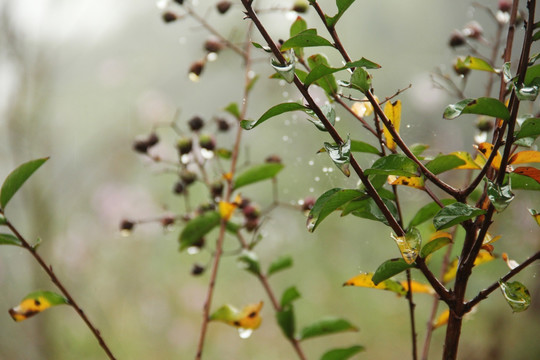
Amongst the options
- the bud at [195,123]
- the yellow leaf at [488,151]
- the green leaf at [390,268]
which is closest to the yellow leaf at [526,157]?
the yellow leaf at [488,151]

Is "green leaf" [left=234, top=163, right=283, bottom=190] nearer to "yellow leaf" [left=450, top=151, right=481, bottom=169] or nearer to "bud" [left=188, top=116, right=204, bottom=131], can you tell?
"bud" [left=188, top=116, right=204, bottom=131]

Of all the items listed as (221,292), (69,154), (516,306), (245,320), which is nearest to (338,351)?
(245,320)

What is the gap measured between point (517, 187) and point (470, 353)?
3.18ft

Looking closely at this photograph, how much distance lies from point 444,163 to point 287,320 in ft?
0.91

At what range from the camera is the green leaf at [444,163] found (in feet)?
1.18

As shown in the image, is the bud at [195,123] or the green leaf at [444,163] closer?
the green leaf at [444,163]

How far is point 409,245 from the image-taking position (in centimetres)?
30

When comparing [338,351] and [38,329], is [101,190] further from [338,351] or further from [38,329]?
[338,351]

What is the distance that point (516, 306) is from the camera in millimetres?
301

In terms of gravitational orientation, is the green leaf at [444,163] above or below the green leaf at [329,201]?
above

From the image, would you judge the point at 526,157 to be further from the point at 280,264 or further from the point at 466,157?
the point at 280,264

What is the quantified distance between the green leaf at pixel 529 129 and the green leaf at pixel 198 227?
0.33 metres

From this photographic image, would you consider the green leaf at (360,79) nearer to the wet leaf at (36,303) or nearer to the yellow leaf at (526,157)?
the yellow leaf at (526,157)

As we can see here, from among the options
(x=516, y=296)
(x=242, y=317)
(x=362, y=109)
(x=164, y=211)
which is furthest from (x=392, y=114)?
(x=164, y=211)
